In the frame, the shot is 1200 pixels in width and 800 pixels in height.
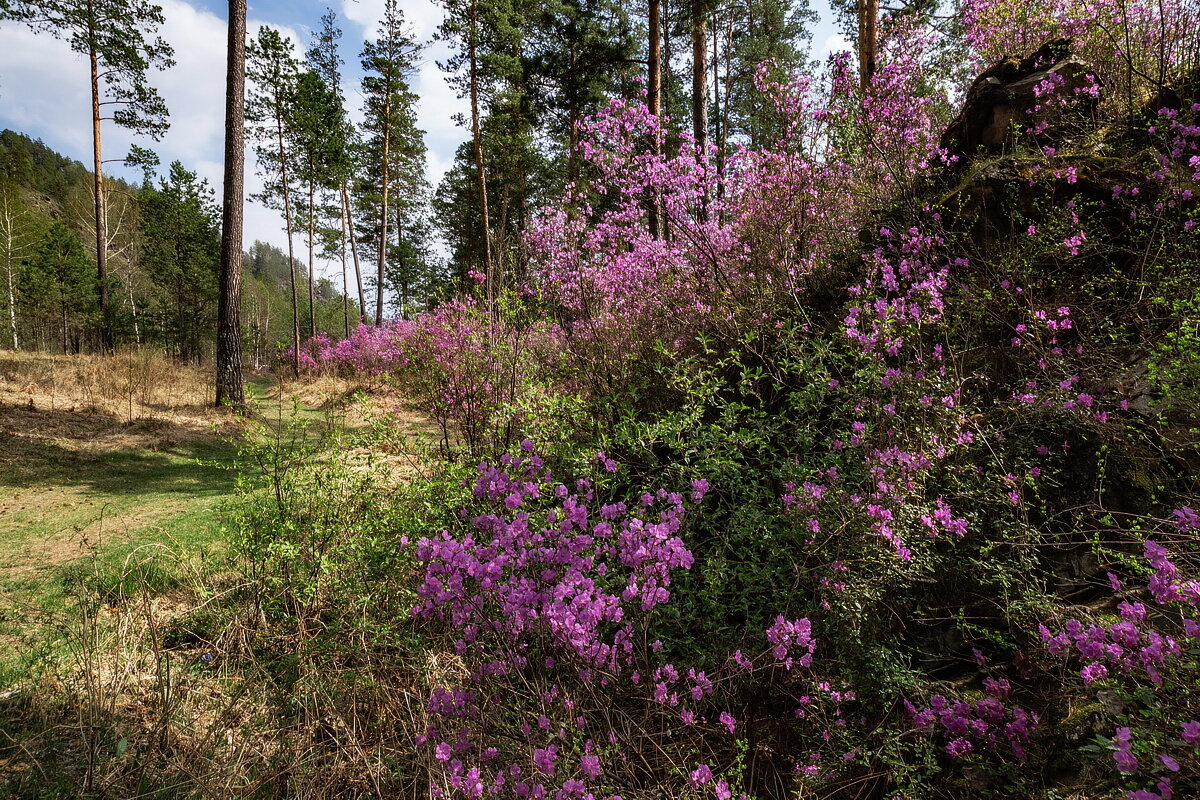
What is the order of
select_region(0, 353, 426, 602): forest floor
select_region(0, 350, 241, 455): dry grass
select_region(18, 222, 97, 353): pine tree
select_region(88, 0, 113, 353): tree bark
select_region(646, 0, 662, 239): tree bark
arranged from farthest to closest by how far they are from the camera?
1. select_region(18, 222, 97, 353): pine tree
2. select_region(88, 0, 113, 353): tree bark
3. select_region(646, 0, 662, 239): tree bark
4. select_region(0, 350, 241, 455): dry grass
5. select_region(0, 353, 426, 602): forest floor

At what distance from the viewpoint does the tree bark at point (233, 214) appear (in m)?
9.42

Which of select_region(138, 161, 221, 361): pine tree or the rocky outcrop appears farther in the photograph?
select_region(138, 161, 221, 361): pine tree

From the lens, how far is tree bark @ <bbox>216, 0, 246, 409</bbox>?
9.42 m

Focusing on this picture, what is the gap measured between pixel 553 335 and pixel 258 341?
46.7 meters

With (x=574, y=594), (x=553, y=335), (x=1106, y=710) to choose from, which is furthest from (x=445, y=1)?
(x=1106, y=710)

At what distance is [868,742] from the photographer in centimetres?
209

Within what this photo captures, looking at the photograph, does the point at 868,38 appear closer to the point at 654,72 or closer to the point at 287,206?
the point at 654,72

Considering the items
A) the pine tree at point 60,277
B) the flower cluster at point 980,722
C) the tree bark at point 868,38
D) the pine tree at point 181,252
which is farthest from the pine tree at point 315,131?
the flower cluster at point 980,722

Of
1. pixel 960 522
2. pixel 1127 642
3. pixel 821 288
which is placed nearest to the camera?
pixel 1127 642

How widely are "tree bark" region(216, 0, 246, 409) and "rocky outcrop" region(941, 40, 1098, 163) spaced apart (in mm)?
11421

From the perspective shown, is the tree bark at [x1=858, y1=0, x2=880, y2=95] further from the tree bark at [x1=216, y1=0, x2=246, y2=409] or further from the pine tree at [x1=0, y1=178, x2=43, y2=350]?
the pine tree at [x1=0, y1=178, x2=43, y2=350]

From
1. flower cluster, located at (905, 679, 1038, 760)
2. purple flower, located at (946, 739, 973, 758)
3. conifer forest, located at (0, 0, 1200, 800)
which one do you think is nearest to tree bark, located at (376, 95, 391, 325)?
conifer forest, located at (0, 0, 1200, 800)

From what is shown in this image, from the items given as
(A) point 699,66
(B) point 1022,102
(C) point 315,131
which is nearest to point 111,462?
(B) point 1022,102

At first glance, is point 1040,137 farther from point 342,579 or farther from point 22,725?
point 22,725
